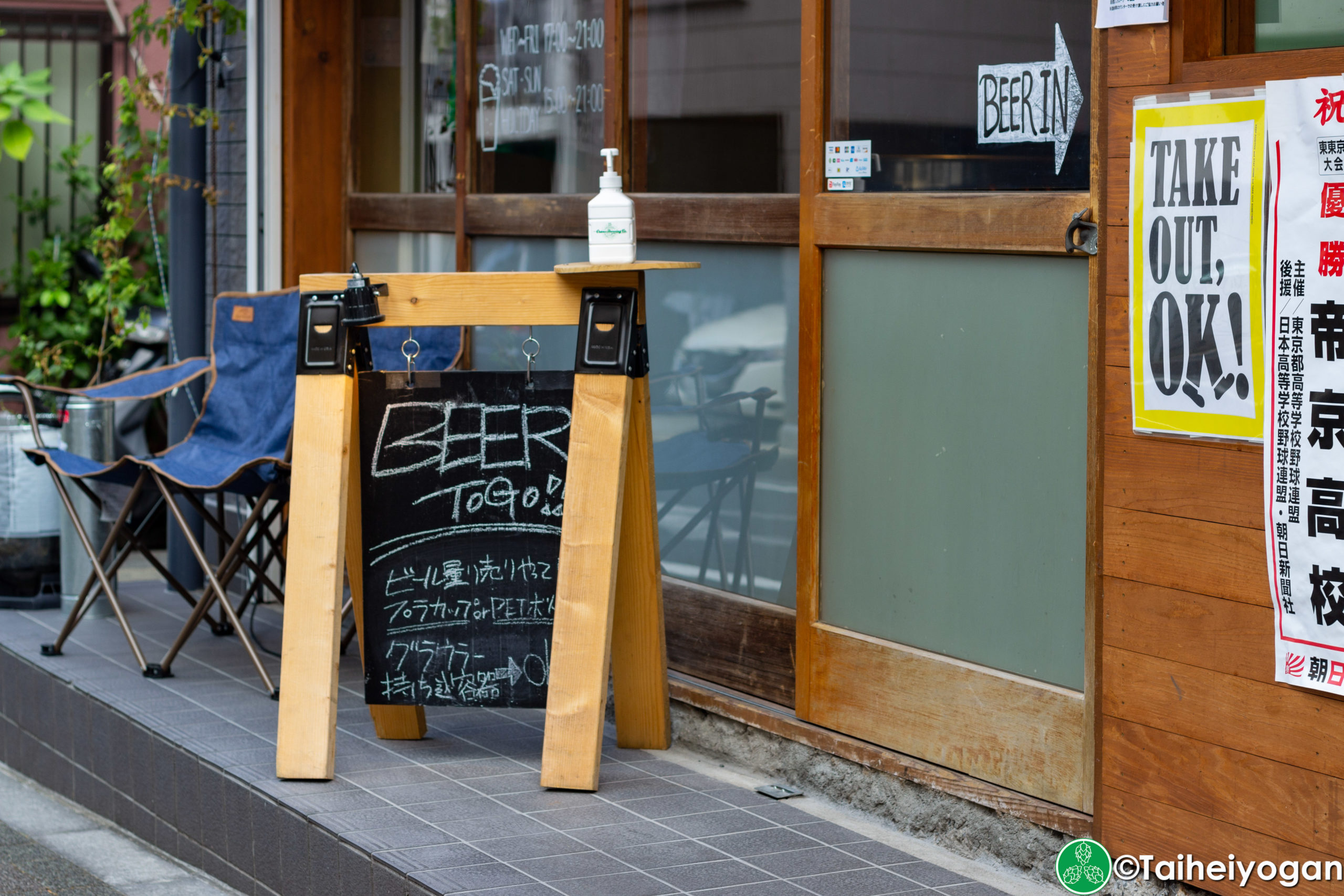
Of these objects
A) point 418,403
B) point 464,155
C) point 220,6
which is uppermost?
point 220,6

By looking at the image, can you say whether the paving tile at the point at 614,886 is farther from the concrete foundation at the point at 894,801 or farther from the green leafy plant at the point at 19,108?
the green leafy plant at the point at 19,108

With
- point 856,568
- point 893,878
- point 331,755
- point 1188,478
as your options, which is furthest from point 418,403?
point 1188,478

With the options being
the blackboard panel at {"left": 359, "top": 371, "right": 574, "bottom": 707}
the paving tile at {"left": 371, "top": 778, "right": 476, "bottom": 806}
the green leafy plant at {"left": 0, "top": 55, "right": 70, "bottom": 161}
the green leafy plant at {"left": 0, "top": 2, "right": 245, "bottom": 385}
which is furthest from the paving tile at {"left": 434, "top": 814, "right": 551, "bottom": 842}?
the green leafy plant at {"left": 0, "top": 55, "right": 70, "bottom": 161}

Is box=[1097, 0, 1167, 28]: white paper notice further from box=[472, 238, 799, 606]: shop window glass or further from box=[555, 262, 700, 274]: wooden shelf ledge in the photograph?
box=[472, 238, 799, 606]: shop window glass

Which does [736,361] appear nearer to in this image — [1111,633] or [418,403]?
[418,403]

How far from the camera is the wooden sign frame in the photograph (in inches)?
142

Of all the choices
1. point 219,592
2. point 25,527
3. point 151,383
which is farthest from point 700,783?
point 25,527

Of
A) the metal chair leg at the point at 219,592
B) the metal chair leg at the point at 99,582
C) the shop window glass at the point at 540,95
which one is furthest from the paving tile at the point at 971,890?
the metal chair leg at the point at 99,582

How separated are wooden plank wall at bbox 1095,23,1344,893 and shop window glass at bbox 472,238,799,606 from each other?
1.09 metres

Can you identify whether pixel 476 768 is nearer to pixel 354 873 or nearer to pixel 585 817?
pixel 585 817

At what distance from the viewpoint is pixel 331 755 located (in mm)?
3750

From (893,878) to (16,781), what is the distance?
3112 millimetres

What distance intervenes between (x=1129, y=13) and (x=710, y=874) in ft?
6.23

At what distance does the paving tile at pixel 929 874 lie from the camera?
3.22m
